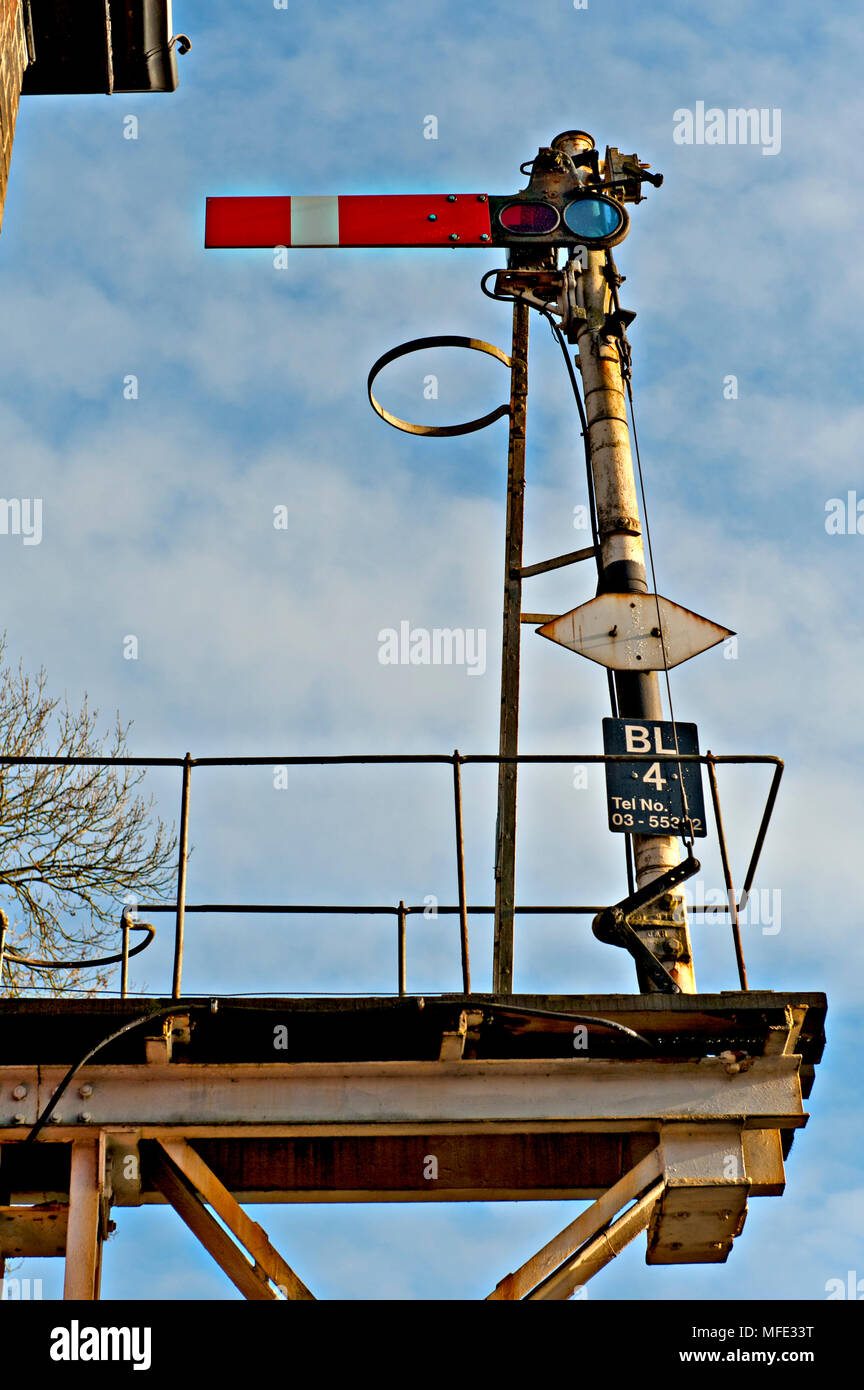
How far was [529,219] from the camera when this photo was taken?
41.0 ft

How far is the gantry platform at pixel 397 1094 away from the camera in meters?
7.80

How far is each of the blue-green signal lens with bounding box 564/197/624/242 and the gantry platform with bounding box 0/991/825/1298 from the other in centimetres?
639

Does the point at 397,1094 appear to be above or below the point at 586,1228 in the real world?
above

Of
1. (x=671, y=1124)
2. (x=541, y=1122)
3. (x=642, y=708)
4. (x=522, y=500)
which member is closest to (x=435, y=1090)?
(x=541, y=1122)

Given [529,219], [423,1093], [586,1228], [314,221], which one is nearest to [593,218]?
[529,219]

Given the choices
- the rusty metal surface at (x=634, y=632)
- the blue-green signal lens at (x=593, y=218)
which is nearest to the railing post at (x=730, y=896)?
the rusty metal surface at (x=634, y=632)

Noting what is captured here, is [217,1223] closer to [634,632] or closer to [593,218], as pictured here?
[634,632]

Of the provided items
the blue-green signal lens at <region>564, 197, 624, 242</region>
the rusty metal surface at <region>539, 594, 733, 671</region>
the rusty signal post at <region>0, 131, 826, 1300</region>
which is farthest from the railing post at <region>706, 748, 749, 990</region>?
the blue-green signal lens at <region>564, 197, 624, 242</region>

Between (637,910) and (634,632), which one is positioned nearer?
(637,910)

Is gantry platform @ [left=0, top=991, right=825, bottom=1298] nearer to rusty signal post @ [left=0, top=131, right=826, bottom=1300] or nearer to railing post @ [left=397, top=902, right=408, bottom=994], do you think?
rusty signal post @ [left=0, top=131, right=826, bottom=1300]

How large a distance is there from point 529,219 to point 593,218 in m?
0.46

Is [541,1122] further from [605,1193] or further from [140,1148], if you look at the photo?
[140,1148]

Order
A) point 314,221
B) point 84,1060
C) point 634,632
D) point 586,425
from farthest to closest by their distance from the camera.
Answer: point 314,221, point 586,425, point 634,632, point 84,1060

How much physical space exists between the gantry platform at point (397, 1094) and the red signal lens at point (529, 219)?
6523 mm
